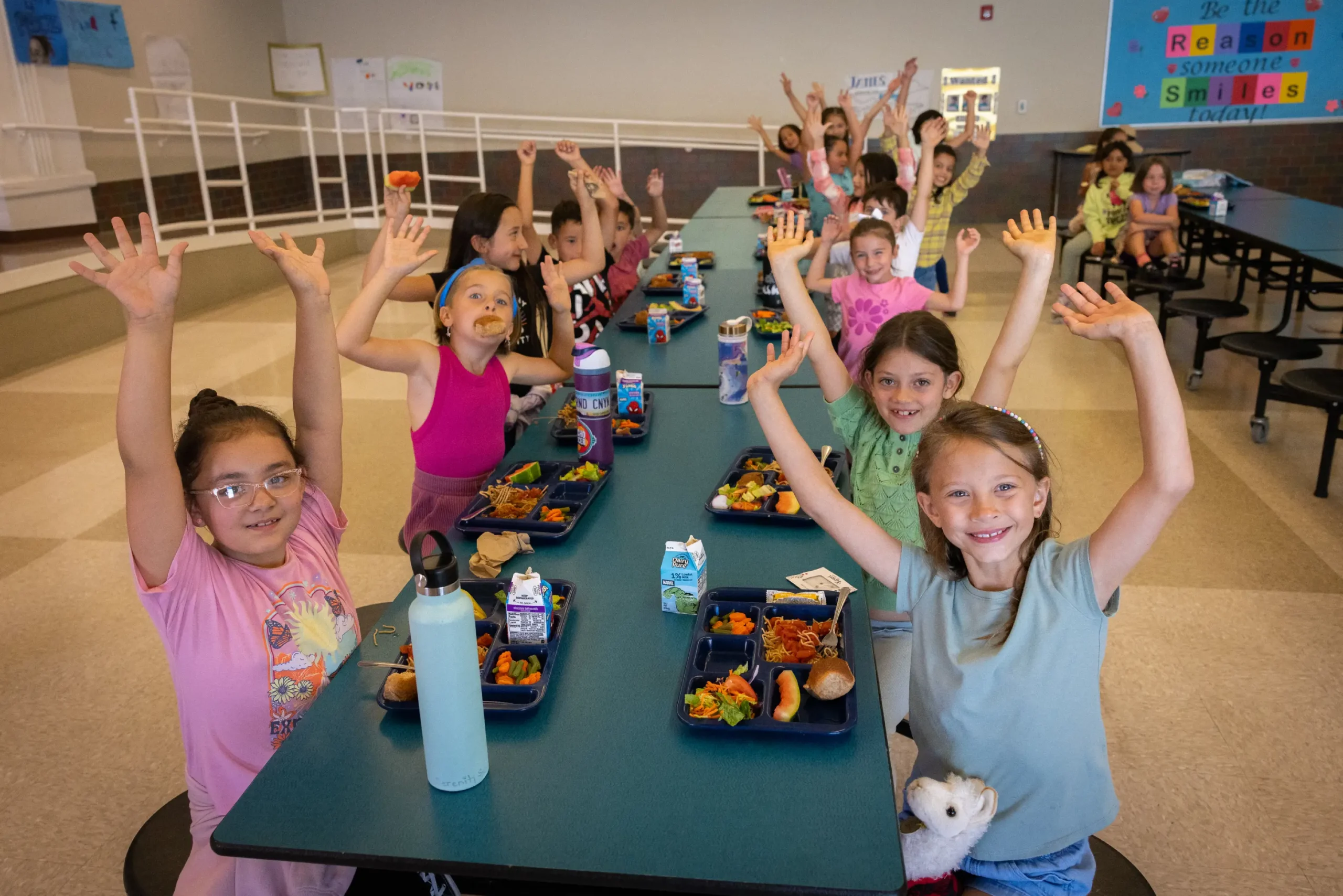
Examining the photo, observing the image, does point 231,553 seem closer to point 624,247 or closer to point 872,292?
point 872,292

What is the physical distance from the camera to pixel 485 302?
2383mm

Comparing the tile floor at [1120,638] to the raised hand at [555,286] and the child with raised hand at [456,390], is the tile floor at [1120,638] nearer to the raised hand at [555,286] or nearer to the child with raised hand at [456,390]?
the child with raised hand at [456,390]

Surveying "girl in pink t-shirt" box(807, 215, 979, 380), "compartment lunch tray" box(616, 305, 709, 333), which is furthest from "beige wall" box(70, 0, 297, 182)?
"girl in pink t-shirt" box(807, 215, 979, 380)

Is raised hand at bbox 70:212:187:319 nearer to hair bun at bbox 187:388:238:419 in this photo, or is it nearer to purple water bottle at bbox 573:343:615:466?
hair bun at bbox 187:388:238:419

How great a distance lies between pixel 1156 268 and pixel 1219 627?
152 inches

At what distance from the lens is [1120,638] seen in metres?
2.81

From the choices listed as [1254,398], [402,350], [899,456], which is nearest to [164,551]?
[402,350]

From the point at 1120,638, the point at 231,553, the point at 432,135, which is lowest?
the point at 1120,638

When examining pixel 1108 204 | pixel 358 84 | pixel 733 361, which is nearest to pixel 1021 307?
pixel 733 361

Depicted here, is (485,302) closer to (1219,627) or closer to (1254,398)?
(1219,627)

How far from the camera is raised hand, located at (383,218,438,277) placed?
6.64ft

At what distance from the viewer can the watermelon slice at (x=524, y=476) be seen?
6.99 feet

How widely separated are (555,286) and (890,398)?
3.49ft

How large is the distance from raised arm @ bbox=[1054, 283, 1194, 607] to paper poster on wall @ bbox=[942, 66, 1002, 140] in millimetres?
9093
